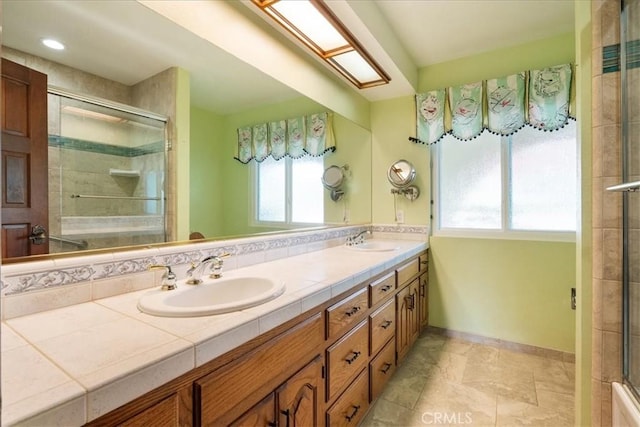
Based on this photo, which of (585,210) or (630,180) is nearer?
(630,180)

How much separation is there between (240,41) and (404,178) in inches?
66.2

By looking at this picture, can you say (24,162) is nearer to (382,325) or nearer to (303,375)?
(303,375)

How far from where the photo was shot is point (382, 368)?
178cm

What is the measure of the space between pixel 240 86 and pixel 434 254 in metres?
2.03

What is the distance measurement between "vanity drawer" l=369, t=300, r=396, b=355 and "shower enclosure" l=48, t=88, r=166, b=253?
114 centimetres

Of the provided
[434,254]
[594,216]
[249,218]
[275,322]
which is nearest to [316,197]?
[249,218]

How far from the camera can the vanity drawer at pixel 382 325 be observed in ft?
5.38

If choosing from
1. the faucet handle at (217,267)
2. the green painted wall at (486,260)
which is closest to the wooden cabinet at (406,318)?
the green painted wall at (486,260)

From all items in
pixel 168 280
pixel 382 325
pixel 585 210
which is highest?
pixel 585 210

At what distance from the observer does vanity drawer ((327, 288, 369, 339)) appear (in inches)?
49.3

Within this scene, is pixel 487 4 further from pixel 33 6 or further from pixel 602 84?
pixel 33 6

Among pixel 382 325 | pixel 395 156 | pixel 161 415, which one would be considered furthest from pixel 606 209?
pixel 395 156

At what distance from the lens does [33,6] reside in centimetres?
93

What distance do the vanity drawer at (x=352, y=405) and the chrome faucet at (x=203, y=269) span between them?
74cm
